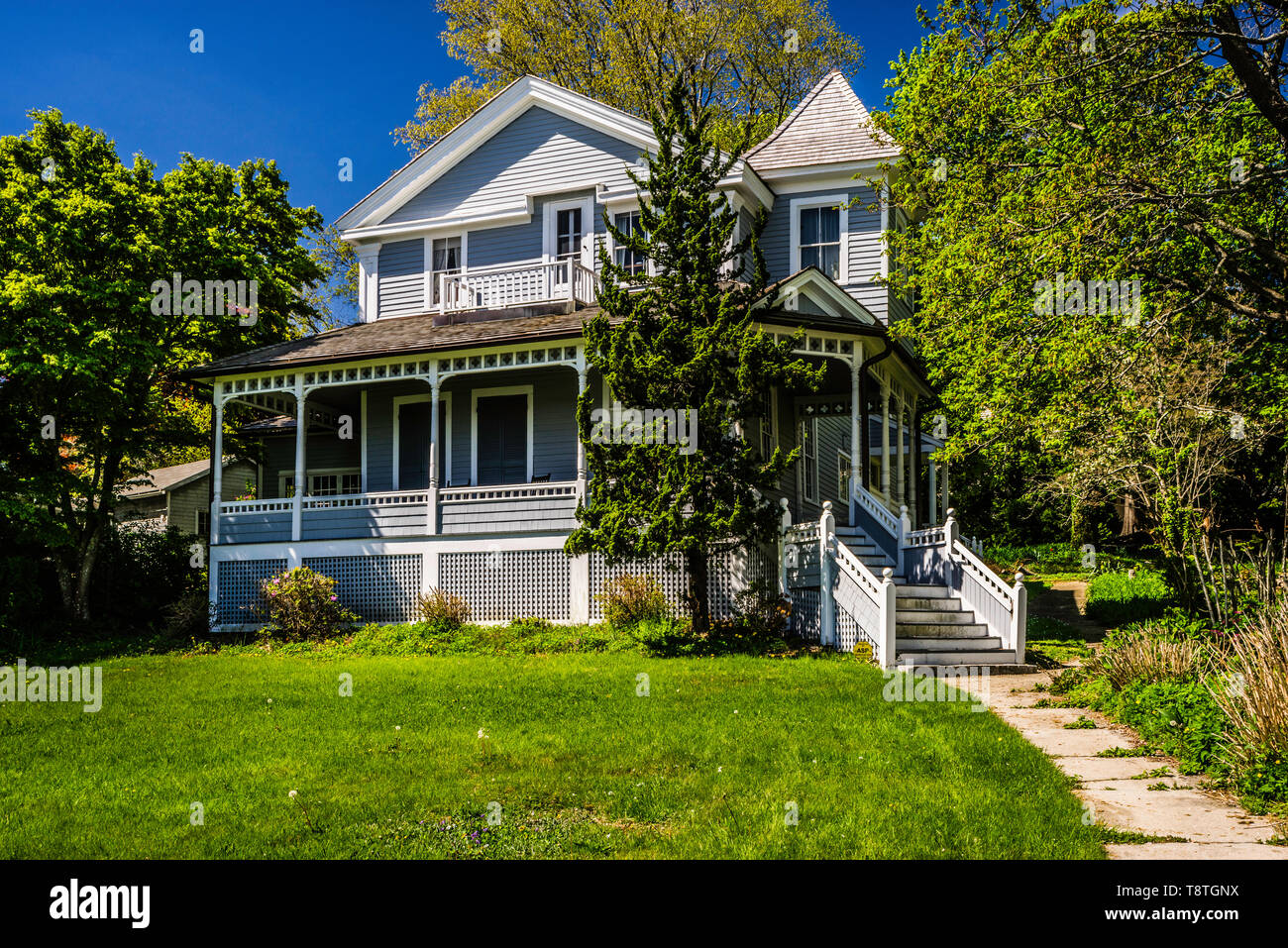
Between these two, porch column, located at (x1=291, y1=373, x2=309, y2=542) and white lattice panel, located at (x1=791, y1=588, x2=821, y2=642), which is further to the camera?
porch column, located at (x1=291, y1=373, x2=309, y2=542)

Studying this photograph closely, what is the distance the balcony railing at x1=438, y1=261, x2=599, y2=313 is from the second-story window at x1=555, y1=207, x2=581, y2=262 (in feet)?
3.70

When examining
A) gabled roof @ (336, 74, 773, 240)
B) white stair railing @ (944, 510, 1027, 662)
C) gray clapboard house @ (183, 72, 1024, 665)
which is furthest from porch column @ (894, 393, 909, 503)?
gabled roof @ (336, 74, 773, 240)

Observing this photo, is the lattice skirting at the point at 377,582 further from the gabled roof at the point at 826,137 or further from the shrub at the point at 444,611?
the gabled roof at the point at 826,137

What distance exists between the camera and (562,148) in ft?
78.8

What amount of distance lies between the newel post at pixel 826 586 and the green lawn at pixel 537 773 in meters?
2.40

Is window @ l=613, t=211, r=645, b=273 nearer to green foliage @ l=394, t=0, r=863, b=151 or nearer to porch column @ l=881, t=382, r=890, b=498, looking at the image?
porch column @ l=881, t=382, r=890, b=498

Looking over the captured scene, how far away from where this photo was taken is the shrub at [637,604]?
57.4 feet

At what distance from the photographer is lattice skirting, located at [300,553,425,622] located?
1984 cm

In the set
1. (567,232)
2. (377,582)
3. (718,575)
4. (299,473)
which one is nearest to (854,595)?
(718,575)

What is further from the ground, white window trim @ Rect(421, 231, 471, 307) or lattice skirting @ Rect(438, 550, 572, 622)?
white window trim @ Rect(421, 231, 471, 307)

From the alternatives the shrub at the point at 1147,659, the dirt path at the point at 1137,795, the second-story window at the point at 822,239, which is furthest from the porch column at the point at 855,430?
the dirt path at the point at 1137,795

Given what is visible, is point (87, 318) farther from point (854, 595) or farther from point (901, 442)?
point (901, 442)

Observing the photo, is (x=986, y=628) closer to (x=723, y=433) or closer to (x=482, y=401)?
(x=723, y=433)
